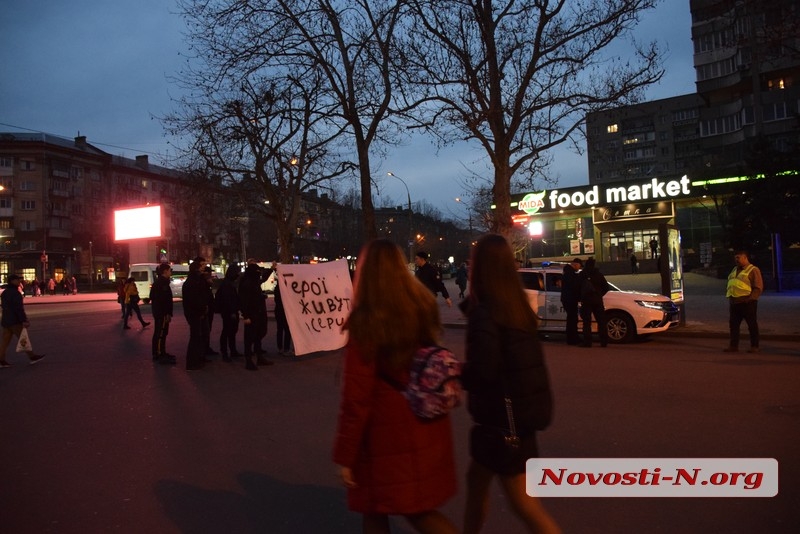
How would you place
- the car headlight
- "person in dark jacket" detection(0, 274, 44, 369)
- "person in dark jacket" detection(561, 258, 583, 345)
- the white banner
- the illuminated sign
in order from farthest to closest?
the illuminated sign < the car headlight < "person in dark jacket" detection(561, 258, 583, 345) < "person in dark jacket" detection(0, 274, 44, 369) < the white banner

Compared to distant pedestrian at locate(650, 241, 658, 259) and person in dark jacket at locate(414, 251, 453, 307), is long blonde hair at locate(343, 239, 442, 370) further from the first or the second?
distant pedestrian at locate(650, 241, 658, 259)

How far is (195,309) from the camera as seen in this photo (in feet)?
36.1

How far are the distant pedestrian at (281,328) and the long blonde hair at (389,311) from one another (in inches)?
366

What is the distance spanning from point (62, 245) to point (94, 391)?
77504 millimetres

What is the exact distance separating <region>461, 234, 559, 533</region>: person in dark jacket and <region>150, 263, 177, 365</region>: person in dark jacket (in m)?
10.1

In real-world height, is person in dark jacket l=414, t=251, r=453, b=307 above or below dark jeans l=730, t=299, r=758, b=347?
above

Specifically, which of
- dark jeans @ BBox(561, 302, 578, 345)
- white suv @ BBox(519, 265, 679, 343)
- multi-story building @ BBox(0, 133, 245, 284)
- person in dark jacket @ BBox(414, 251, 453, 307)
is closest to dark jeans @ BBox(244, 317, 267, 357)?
person in dark jacket @ BBox(414, 251, 453, 307)

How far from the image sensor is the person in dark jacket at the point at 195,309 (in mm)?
11008

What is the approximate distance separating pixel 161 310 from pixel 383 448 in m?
10.4

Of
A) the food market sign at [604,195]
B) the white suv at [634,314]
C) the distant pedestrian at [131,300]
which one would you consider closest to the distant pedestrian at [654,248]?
the food market sign at [604,195]

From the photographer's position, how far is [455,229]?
111625 millimetres

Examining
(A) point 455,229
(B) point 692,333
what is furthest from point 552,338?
(A) point 455,229

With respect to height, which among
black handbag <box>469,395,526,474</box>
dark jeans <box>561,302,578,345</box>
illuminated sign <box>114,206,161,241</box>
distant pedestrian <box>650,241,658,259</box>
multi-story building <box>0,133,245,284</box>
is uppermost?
multi-story building <box>0,133,245,284</box>

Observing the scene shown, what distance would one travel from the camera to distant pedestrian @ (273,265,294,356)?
12.5 metres
